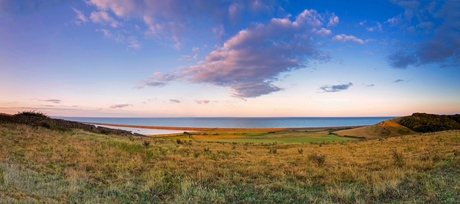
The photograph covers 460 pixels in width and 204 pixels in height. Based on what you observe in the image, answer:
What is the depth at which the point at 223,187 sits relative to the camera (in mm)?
8398

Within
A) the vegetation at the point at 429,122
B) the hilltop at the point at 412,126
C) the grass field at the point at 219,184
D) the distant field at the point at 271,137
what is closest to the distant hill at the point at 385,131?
the hilltop at the point at 412,126

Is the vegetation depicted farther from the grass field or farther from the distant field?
the grass field

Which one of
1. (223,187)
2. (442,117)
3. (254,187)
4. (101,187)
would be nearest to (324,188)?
(254,187)

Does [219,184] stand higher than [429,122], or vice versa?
[429,122]

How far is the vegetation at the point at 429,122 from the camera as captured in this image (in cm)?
4719

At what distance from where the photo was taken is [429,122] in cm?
4850

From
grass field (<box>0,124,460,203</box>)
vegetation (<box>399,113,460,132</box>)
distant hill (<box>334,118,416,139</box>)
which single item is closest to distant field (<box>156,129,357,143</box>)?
distant hill (<box>334,118,416,139</box>)

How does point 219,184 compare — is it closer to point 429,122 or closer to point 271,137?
point 271,137

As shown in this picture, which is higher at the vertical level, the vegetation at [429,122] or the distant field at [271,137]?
the vegetation at [429,122]

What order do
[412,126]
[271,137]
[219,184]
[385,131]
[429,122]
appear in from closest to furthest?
[219,184] < [385,131] < [412,126] < [429,122] < [271,137]

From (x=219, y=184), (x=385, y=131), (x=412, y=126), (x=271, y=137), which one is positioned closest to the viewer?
(x=219, y=184)

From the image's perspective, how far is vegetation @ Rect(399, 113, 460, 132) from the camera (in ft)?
155

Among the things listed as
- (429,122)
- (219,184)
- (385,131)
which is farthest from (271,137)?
(219,184)

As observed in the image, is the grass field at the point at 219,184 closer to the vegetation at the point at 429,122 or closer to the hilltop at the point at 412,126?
the hilltop at the point at 412,126
